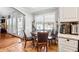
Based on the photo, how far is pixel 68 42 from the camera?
1.85m

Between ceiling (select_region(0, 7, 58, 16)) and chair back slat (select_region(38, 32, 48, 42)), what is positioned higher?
ceiling (select_region(0, 7, 58, 16))

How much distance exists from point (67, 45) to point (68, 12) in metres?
0.56

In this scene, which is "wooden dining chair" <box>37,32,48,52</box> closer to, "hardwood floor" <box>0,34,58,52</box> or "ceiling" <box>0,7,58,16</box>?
"hardwood floor" <box>0,34,58,52</box>

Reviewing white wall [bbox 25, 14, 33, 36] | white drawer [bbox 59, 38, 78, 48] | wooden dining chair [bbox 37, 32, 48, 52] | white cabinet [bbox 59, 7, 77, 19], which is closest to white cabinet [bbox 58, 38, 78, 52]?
white drawer [bbox 59, 38, 78, 48]

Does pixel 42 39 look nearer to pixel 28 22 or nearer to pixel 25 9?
pixel 28 22

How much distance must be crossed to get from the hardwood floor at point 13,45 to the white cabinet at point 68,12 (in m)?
0.53

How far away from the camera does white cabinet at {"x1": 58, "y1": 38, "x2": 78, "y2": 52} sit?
1795mm

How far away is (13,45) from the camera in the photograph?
183 centimetres

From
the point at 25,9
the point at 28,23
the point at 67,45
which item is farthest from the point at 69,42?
the point at 25,9

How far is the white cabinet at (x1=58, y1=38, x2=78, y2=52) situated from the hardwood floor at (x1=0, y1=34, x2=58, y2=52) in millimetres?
91

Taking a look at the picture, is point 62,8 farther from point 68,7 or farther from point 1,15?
point 1,15

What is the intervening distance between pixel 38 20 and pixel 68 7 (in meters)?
0.54

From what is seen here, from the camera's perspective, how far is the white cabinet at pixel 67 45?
179 cm
